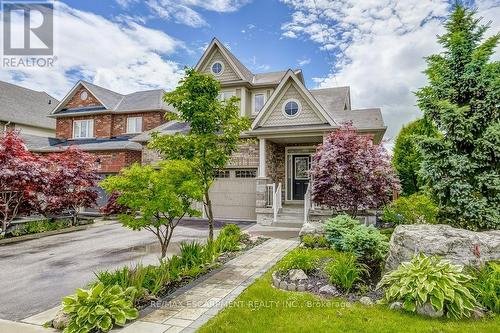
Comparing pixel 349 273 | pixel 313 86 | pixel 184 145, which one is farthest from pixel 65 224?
pixel 313 86

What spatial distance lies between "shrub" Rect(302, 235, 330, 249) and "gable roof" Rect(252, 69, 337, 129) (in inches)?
243

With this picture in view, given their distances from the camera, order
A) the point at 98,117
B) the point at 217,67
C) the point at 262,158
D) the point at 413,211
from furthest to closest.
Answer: the point at 98,117 < the point at 217,67 < the point at 262,158 < the point at 413,211

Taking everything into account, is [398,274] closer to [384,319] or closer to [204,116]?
[384,319]

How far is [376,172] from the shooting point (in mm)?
11031

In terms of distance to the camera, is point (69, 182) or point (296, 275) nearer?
point (296, 275)

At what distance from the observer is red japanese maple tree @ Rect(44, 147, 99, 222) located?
1384 centimetres

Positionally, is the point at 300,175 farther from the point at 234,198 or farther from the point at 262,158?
the point at 234,198

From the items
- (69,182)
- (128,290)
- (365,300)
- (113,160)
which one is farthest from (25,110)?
(365,300)

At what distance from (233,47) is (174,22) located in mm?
A: 7660

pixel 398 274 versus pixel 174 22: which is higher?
pixel 174 22

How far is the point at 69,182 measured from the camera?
1438 cm

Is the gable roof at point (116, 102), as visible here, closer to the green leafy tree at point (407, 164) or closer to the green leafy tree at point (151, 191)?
the green leafy tree at point (407, 164)

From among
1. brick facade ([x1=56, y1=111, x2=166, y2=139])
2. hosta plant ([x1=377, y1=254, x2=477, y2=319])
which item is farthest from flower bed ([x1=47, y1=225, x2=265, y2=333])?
brick facade ([x1=56, y1=111, x2=166, y2=139])
